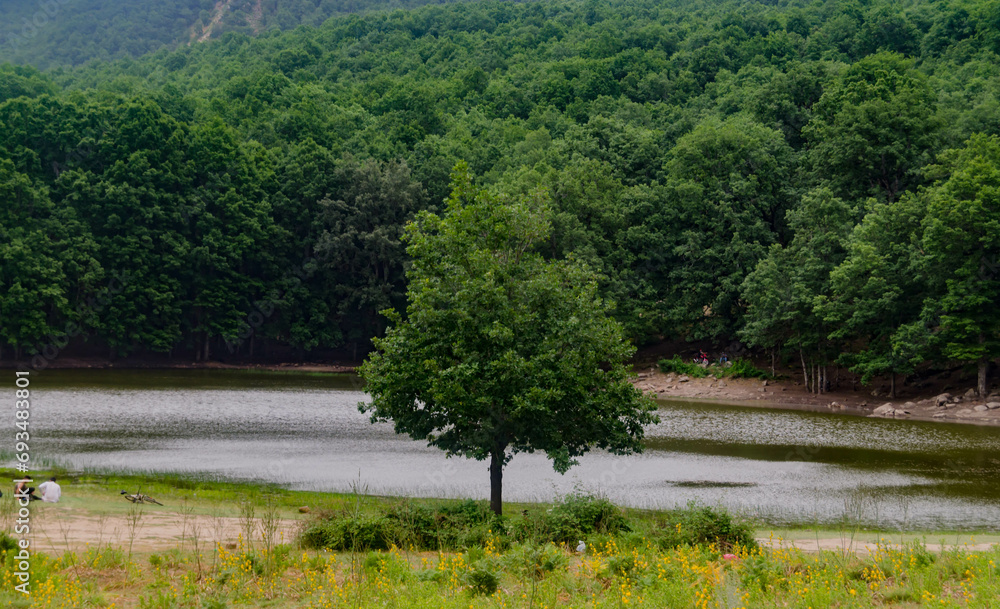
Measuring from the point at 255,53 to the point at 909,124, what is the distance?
332ft

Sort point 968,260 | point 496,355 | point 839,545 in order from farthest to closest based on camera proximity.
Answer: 1. point 968,260
2. point 496,355
3. point 839,545

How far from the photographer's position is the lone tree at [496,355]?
17922mm

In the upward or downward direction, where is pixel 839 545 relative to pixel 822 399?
upward

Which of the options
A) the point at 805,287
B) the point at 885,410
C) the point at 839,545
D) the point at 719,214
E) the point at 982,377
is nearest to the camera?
the point at 839,545

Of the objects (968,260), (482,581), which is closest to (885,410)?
(968,260)

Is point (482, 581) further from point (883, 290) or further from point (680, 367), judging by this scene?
point (680, 367)

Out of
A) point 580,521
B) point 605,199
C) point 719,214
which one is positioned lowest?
point 580,521

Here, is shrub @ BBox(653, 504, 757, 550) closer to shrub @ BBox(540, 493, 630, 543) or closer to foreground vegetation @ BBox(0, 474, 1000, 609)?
foreground vegetation @ BBox(0, 474, 1000, 609)

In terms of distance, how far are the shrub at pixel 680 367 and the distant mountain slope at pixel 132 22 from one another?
289 feet

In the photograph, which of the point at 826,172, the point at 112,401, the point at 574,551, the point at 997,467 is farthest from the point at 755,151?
the point at 574,551

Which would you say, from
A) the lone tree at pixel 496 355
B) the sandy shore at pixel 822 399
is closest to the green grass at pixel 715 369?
the sandy shore at pixel 822 399

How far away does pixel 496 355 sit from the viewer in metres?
18.3

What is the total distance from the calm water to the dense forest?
1112 centimetres

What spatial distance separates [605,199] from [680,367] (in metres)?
16.1
